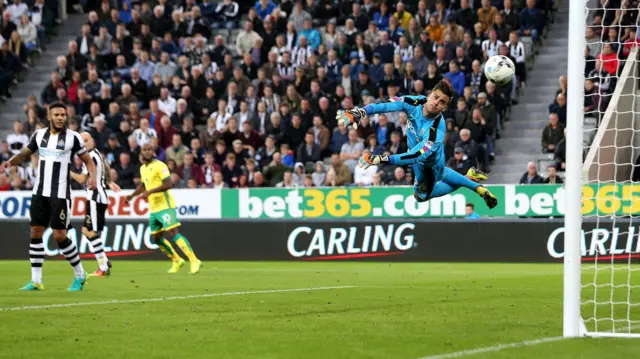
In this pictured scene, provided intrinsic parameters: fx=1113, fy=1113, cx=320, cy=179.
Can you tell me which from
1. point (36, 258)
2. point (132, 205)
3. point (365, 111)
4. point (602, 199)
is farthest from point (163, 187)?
point (602, 199)

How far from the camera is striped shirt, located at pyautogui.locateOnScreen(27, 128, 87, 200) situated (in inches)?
525

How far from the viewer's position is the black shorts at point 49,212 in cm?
1330

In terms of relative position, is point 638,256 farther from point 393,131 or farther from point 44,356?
point 44,356

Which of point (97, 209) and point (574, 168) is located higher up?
point (574, 168)

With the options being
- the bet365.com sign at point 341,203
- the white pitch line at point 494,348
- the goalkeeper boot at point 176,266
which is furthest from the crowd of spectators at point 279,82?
the white pitch line at point 494,348

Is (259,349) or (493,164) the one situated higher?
(493,164)

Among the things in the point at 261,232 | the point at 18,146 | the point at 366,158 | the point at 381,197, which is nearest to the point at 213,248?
the point at 261,232

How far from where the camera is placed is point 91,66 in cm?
2800

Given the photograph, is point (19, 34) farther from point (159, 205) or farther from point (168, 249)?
point (168, 249)

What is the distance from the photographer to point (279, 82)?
84.3ft

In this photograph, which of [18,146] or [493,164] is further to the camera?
[18,146]

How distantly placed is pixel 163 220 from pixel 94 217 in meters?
1.14

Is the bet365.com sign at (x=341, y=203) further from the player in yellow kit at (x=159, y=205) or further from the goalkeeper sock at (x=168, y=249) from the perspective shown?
the player in yellow kit at (x=159, y=205)

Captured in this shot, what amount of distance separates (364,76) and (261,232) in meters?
4.41
